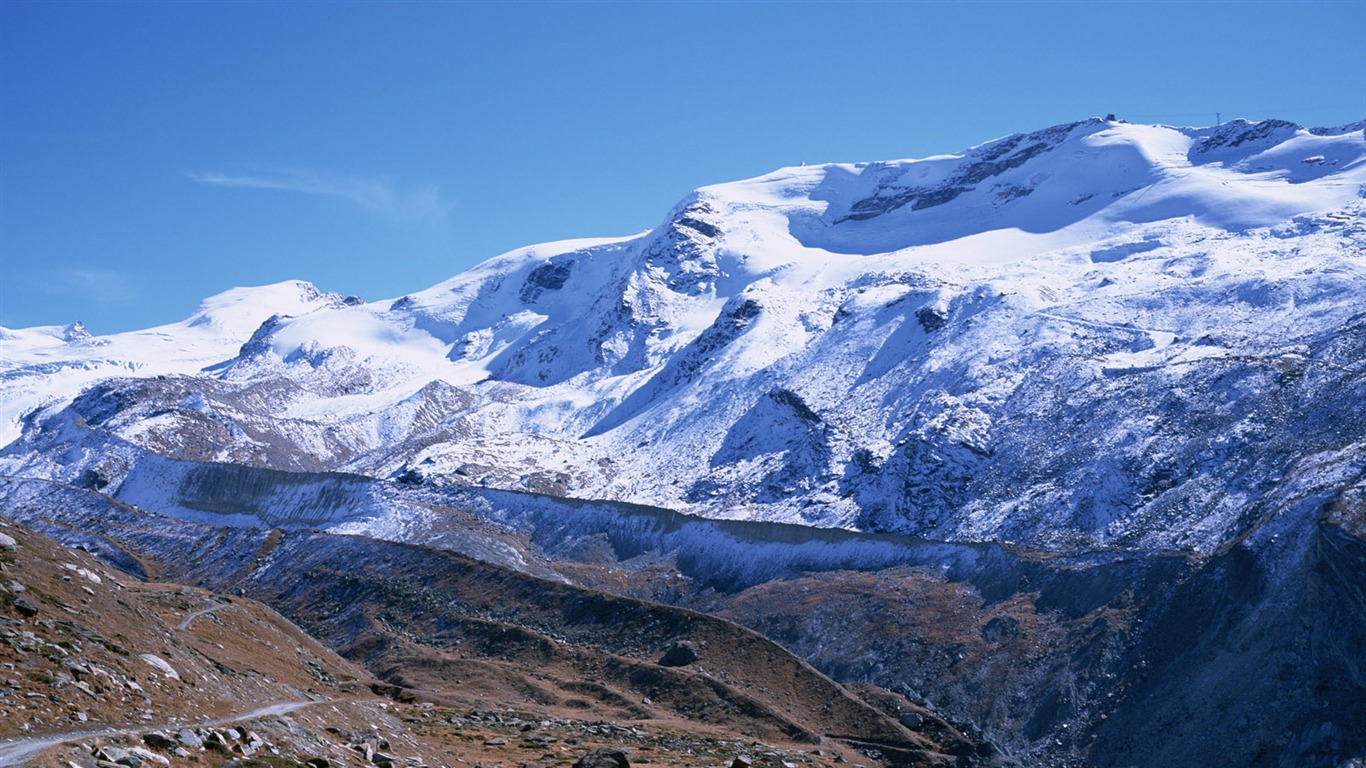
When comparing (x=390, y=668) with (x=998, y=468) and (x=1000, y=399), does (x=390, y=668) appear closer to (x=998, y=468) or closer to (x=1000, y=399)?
(x=998, y=468)

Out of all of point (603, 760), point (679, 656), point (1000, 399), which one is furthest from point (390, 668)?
point (1000, 399)

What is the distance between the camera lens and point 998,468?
115m

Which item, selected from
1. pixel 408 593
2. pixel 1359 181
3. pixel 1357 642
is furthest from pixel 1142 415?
pixel 1359 181

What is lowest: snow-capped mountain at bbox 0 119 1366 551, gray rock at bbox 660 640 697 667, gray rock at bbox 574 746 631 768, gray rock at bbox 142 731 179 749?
gray rock at bbox 660 640 697 667

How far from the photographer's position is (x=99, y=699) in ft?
86.9

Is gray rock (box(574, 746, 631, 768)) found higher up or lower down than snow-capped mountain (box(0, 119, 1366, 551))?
lower down

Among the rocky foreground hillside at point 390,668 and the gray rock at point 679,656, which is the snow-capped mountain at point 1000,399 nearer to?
the rocky foreground hillside at point 390,668

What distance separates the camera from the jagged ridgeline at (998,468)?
62.8 m

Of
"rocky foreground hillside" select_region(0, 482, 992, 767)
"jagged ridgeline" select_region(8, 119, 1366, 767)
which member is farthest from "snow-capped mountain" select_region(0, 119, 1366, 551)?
"rocky foreground hillside" select_region(0, 482, 992, 767)

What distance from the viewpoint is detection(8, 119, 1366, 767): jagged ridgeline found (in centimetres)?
6281

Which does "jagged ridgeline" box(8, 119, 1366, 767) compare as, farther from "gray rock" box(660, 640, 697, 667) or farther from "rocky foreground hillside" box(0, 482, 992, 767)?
"gray rock" box(660, 640, 697, 667)

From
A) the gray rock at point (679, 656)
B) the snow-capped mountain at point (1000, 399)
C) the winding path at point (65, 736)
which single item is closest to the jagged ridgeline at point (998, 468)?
the snow-capped mountain at point (1000, 399)

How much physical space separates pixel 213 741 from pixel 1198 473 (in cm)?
8516

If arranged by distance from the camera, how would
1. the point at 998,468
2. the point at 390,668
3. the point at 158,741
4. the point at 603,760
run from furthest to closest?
the point at 998,468, the point at 390,668, the point at 603,760, the point at 158,741
